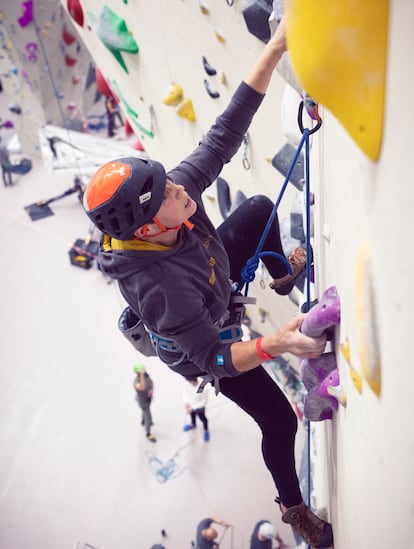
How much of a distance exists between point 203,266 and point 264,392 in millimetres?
393

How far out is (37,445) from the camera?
14.8 feet

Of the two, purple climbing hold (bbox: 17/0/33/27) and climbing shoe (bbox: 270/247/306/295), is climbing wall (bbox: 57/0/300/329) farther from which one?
purple climbing hold (bbox: 17/0/33/27)

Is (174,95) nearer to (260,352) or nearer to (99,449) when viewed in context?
(260,352)

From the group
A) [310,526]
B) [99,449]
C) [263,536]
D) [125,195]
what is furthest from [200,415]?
[125,195]

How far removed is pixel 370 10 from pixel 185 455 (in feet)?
13.6

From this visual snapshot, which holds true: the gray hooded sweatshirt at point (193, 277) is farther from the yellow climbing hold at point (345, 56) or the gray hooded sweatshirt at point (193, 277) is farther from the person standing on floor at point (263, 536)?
the person standing on floor at point (263, 536)

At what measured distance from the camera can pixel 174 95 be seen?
2625mm

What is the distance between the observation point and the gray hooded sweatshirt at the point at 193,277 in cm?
131

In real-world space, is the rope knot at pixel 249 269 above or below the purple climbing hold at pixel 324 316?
above

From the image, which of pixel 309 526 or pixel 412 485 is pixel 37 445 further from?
pixel 412 485

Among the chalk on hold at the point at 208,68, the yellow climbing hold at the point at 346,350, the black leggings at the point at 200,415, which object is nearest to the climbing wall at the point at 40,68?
the black leggings at the point at 200,415

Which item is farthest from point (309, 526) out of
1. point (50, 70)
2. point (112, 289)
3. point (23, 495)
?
point (50, 70)

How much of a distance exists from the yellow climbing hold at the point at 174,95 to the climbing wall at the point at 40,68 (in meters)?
4.24

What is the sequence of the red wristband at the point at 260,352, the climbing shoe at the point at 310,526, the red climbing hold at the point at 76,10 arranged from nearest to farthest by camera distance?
the red wristband at the point at 260,352
the climbing shoe at the point at 310,526
the red climbing hold at the point at 76,10
